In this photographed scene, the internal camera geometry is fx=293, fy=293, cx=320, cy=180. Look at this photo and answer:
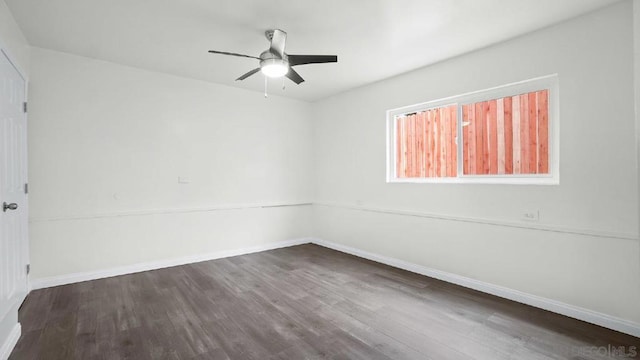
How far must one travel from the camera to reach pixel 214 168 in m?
4.62

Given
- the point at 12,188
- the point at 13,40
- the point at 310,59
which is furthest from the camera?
the point at 310,59

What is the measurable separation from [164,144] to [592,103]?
192 inches

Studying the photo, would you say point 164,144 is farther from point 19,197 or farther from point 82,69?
point 19,197

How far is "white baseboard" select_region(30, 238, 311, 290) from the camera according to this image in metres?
3.40

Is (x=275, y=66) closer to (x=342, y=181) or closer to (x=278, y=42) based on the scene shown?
A: (x=278, y=42)

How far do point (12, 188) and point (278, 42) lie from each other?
2.62 metres

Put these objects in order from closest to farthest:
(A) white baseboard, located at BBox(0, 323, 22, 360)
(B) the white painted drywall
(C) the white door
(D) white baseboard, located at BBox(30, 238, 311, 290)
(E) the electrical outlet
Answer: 1. (A) white baseboard, located at BBox(0, 323, 22, 360)
2. (C) the white door
3. (B) the white painted drywall
4. (E) the electrical outlet
5. (D) white baseboard, located at BBox(30, 238, 311, 290)

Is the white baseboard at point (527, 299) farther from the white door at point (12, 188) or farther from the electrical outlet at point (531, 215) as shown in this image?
the white door at point (12, 188)

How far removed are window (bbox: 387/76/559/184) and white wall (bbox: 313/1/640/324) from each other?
0.14 metres

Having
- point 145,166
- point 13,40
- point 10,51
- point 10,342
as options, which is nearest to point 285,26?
point 10,51

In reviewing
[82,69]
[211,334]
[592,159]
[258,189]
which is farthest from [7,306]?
[592,159]

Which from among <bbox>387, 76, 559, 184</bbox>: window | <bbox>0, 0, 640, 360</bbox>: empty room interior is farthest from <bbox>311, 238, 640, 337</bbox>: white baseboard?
<bbox>387, 76, 559, 184</bbox>: window

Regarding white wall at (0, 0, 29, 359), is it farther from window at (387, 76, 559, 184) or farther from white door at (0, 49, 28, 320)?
window at (387, 76, 559, 184)

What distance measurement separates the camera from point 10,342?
2178 millimetres
